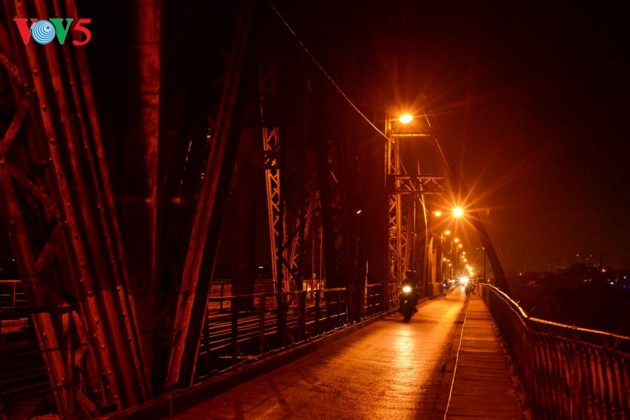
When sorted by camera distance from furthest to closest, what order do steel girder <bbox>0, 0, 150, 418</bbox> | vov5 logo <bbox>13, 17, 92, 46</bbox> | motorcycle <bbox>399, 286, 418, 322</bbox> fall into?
motorcycle <bbox>399, 286, 418, 322</bbox> → steel girder <bbox>0, 0, 150, 418</bbox> → vov5 logo <bbox>13, 17, 92, 46</bbox>

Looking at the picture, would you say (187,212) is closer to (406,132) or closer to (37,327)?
(37,327)

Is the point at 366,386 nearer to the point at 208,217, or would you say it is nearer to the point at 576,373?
the point at 208,217

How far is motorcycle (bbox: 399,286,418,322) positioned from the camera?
22281 millimetres

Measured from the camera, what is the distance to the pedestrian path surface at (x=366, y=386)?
7.69 metres

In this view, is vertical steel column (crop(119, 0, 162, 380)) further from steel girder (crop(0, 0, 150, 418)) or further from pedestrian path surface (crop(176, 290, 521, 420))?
pedestrian path surface (crop(176, 290, 521, 420))

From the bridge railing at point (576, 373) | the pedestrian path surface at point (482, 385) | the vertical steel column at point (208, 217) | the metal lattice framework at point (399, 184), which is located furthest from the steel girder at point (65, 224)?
the metal lattice framework at point (399, 184)

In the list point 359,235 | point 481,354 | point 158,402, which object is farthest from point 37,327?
point 359,235

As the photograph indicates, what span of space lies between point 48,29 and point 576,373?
5.33 metres

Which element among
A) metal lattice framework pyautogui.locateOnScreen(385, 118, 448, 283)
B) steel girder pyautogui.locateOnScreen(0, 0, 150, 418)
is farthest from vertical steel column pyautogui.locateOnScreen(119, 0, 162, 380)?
metal lattice framework pyautogui.locateOnScreen(385, 118, 448, 283)

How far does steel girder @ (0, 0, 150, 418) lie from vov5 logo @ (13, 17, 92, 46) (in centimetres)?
6

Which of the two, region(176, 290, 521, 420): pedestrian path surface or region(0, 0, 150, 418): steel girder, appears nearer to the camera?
region(0, 0, 150, 418): steel girder

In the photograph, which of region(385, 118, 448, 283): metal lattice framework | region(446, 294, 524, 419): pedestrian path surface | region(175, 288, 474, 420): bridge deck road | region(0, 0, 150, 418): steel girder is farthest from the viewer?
region(385, 118, 448, 283): metal lattice framework

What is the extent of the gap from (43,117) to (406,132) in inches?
829

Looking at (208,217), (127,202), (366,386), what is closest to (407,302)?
(366,386)
